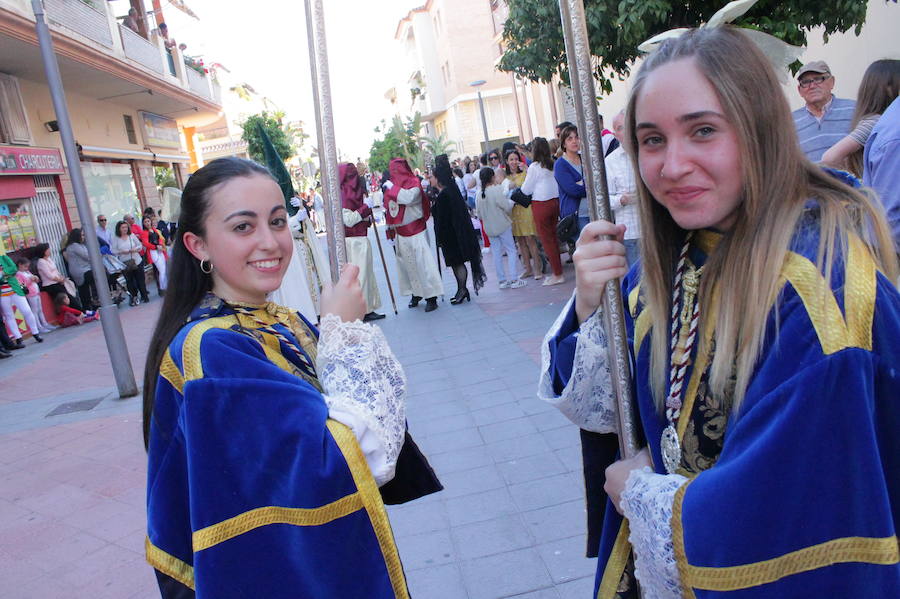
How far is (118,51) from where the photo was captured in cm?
1538

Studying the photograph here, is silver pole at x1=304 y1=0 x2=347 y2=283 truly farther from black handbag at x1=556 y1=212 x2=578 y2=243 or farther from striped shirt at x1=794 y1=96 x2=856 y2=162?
black handbag at x1=556 y1=212 x2=578 y2=243

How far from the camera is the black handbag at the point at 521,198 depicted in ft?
30.8

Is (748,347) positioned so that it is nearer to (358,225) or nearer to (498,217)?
→ (358,225)

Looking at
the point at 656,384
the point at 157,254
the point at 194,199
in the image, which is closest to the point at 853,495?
the point at 656,384

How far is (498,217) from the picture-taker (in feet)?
32.7

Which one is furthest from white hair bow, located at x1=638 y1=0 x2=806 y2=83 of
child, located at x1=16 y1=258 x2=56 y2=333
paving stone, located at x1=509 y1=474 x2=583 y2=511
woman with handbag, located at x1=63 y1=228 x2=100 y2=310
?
woman with handbag, located at x1=63 y1=228 x2=100 y2=310

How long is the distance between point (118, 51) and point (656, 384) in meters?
16.6

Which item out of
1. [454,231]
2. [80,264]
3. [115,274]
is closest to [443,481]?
[454,231]

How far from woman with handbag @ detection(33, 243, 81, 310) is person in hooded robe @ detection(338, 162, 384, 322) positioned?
6.39 meters

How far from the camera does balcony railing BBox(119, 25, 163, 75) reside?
53.2 ft

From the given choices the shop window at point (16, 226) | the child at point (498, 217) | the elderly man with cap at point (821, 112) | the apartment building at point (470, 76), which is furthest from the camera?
the apartment building at point (470, 76)

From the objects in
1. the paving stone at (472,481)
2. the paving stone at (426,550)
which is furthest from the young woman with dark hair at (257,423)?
the paving stone at (472,481)

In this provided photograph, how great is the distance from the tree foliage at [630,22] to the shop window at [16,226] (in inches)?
384

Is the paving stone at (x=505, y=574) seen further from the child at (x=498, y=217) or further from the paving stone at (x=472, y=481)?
the child at (x=498, y=217)
